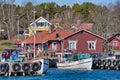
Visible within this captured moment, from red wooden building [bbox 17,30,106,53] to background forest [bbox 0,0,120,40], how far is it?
1504 inches

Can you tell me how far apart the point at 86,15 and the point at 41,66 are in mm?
113206

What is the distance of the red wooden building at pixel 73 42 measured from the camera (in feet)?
309

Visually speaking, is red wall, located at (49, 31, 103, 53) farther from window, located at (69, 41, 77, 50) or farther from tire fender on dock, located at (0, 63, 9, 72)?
tire fender on dock, located at (0, 63, 9, 72)

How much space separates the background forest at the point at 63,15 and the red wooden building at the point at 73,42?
125 ft

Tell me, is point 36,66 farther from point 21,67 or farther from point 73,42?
point 73,42

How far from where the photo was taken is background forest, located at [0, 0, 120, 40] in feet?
478

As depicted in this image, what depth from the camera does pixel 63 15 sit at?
539 ft

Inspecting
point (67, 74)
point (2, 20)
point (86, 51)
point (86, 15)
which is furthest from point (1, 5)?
point (67, 74)

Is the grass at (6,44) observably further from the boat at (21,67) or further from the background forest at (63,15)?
the boat at (21,67)

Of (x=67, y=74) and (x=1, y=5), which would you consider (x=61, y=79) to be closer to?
(x=67, y=74)

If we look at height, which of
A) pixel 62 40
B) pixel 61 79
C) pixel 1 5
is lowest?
pixel 61 79

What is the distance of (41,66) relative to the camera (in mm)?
65938

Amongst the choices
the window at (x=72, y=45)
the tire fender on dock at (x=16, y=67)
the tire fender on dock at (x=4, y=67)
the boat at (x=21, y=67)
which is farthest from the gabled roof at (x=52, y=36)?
the tire fender on dock at (x=4, y=67)

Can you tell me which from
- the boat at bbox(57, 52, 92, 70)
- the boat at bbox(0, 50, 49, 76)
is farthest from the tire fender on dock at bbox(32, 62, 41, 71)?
the boat at bbox(57, 52, 92, 70)
